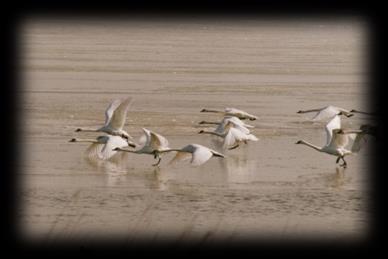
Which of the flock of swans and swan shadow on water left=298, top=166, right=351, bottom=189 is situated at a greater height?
the flock of swans

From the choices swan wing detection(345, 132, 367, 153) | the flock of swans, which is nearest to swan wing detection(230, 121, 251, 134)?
the flock of swans

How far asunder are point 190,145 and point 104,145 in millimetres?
1073

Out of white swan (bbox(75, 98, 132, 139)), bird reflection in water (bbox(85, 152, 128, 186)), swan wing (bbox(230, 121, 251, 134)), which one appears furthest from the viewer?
swan wing (bbox(230, 121, 251, 134))

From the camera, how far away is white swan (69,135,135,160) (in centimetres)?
1250

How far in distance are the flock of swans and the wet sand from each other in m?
0.13

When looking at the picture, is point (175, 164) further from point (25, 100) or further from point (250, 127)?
point (25, 100)

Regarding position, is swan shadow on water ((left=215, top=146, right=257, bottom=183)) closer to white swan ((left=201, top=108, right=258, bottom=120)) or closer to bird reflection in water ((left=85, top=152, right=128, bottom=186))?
bird reflection in water ((left=85, top=152, right=128, bottom=186))

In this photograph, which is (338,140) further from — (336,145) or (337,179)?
(337,179)

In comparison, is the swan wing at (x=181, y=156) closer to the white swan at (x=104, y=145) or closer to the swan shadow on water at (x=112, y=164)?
the swan shadow on water at (x=112, y=164)

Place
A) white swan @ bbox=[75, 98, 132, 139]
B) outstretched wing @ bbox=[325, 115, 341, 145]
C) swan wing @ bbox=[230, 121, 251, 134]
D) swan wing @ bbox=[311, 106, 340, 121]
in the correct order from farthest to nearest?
swan wing @ bbox=[311, 106, 340, 121], swan wing @ bbox=[230, 121, 251, 134], white swan @ bbox=[75, 98, 132, 139], outstretched wing @ bbox=[325, 115, 341, 145]

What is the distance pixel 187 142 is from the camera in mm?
13703

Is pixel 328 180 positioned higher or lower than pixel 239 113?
lower

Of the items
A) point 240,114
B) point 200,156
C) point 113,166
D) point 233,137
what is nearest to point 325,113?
point 240,114

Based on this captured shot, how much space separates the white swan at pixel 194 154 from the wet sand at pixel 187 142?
102mm
